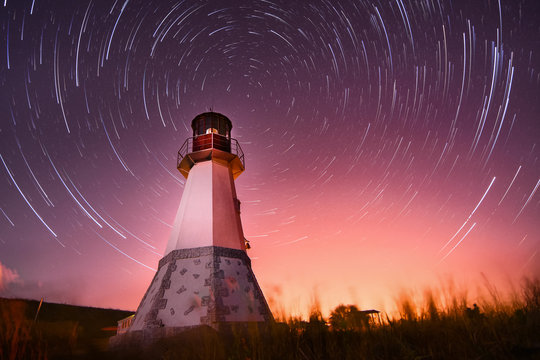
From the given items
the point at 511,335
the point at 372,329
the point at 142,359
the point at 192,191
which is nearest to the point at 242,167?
the point at 192,191

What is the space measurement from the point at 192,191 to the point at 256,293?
685cm

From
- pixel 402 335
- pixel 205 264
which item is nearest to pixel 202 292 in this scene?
pixel 205 264

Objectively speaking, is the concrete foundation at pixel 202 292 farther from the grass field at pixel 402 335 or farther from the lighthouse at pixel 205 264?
the grass field at pixel 402 335

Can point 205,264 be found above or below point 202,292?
above

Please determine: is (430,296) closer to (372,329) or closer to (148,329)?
(372,329)

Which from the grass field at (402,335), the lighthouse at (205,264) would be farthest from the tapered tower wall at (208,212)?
the grass field at (402,335)

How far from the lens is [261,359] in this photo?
13.6 feet

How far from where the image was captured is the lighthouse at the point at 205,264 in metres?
12.3

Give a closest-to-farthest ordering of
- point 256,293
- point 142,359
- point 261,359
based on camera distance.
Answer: point 261,359, point 142,359, point 256,293

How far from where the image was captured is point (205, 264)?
13641mm

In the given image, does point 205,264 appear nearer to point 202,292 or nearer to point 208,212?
point 202,292

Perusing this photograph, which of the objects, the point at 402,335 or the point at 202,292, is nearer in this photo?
the point at 402,335

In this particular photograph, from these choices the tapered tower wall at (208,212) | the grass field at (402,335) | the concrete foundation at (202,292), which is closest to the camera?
the grass field at (402,335)

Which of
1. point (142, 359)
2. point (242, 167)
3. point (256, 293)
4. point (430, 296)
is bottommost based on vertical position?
point (142, 359)
